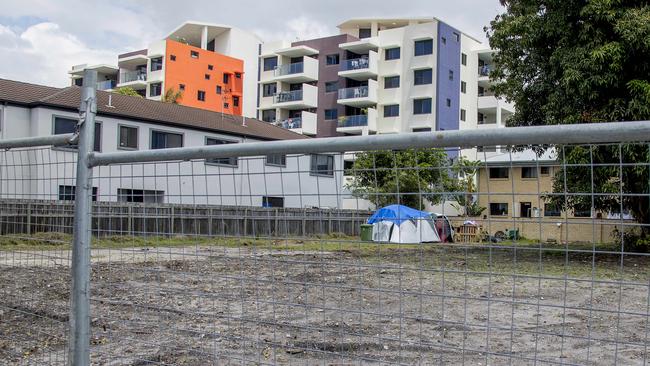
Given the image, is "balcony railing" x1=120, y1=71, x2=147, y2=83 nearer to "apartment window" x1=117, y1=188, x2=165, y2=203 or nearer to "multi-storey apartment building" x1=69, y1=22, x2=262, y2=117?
"multi-storey apartment building" x1=69, y1=22, x2=262, y2=117

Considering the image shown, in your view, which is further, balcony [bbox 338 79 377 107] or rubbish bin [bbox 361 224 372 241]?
balcony [bbox 338 79 377 107]

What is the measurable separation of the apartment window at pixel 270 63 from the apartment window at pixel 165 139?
2242 centimetres

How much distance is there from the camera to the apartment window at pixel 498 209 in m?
2.44

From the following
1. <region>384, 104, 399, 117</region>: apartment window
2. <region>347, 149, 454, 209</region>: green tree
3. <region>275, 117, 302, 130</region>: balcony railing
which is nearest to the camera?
<region>347, 149, 454, 209</region>: green tree

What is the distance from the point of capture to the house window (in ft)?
160

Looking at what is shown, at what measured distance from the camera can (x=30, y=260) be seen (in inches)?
175

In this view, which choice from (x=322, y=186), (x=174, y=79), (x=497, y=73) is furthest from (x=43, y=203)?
(x=174, y=79)

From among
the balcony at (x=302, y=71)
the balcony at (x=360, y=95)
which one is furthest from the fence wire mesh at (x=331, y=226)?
the balcony at (x=302, y=71)

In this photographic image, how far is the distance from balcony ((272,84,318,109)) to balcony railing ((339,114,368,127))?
3271mm

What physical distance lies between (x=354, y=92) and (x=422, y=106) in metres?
5.00

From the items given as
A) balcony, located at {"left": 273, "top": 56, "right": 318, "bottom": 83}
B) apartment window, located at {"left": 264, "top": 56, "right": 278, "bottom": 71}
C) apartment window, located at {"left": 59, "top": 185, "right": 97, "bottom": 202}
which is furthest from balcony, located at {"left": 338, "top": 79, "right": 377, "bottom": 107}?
apartment window, located at {"left": 59, "top": 185, "right": 97, "bottom": 202}

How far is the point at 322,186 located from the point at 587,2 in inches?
627

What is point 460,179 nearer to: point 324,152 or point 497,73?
point 324,152

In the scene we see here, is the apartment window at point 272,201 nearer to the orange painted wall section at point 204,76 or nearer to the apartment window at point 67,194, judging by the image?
the apartment window at point 67,194
